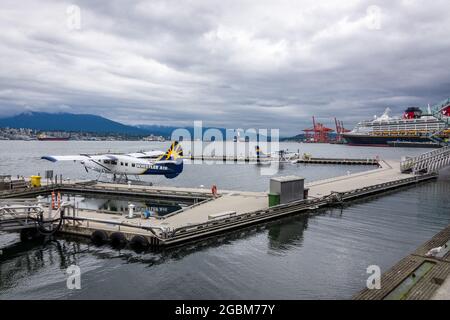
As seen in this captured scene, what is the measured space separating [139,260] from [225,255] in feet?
12.8

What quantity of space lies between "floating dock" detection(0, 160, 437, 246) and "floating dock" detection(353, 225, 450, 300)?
9.38m

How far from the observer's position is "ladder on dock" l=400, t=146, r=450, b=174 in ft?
159

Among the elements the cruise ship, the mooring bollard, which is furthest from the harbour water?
the cruise ship

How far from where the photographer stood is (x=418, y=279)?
11984mm

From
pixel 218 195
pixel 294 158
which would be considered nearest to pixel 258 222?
pixel 218 195

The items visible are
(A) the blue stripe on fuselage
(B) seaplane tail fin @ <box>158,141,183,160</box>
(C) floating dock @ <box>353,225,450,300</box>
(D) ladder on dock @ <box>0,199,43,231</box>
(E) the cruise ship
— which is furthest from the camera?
(E) the cruise ship

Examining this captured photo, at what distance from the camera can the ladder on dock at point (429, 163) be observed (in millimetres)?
48500

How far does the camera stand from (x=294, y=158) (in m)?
80.7

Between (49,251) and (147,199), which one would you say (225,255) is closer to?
(49,251)

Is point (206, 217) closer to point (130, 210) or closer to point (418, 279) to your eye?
point (130, 210)

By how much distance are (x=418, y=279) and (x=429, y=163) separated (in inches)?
1734

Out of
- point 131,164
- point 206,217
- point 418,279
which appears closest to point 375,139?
point 131,164

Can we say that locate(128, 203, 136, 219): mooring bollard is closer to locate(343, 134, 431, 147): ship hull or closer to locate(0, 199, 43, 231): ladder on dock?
locate(0, 199, 43, 231): ladder on dock
